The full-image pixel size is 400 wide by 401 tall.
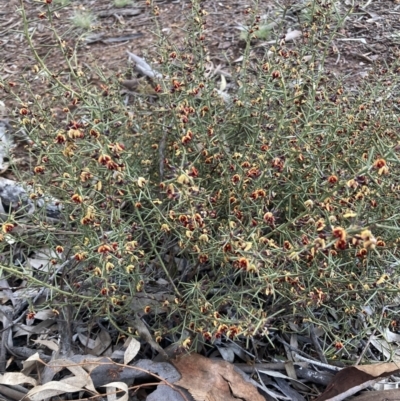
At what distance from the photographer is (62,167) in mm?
2102

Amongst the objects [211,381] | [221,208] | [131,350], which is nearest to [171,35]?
[221,208]

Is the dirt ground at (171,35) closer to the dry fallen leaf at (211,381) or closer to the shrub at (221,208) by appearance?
the shrub at (221,208)

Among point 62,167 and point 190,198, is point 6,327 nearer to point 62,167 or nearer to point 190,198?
point 62,167

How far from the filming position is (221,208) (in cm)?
216

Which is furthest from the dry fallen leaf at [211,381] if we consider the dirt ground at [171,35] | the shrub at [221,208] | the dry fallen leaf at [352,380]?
the dirt ground at [171,35]

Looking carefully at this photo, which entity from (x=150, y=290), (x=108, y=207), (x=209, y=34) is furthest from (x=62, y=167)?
(x=209, y=34)

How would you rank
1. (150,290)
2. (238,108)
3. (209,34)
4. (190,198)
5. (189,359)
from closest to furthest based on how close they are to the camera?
(190,198), (189,359), (150,290), (238,108), (209,34)

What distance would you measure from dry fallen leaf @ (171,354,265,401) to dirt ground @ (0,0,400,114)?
94.6 inches

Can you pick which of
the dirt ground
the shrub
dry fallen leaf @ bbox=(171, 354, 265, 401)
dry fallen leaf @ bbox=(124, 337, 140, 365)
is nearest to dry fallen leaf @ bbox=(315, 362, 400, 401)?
the shrub

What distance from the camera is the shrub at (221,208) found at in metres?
1.71

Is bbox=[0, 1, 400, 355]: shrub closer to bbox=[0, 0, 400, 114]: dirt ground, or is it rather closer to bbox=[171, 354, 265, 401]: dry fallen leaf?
bbox=[171, 354, 265, 401]: dry fallen leaf

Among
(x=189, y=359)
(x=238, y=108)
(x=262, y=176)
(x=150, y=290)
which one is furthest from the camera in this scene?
(x=238, y=108)

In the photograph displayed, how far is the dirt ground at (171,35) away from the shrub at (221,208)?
1504 mm

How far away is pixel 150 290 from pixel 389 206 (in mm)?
1002
